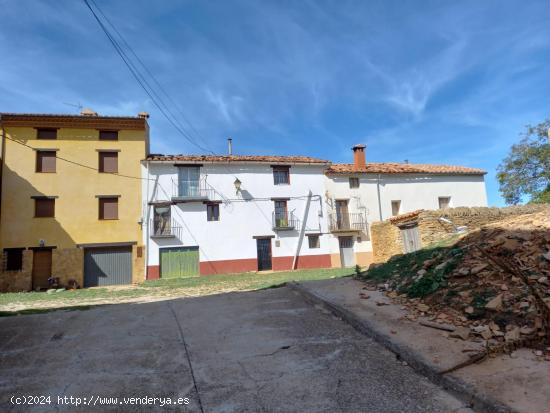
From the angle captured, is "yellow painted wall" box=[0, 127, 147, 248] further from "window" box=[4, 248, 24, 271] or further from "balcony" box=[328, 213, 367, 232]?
"balcony" box=[328, 213, 367, 232]

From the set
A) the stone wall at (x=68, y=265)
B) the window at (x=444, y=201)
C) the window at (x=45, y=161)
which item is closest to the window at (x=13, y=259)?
the stone wall at (x=68, y=265)

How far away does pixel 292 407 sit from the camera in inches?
113

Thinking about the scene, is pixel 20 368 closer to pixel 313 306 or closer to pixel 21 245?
pixel 313 306

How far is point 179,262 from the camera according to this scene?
21750mm

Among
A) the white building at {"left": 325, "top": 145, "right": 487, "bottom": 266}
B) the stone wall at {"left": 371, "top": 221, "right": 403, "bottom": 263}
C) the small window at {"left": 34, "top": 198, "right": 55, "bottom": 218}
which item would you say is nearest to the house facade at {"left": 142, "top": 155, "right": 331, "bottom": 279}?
the white building at {"left": 325, "top": 145, "right": 487, "bottom": 266}

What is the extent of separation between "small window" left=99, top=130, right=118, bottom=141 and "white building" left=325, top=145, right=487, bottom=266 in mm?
14158

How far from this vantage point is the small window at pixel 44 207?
67.9 ft

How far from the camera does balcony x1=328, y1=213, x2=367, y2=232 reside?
2458 cm

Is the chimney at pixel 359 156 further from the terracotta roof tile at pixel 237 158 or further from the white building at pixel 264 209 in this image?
the terracotta roof tile at pixel 237 158

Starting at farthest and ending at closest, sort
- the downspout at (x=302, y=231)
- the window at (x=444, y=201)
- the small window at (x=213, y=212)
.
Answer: the window at (x=444, y=201) < the downspout at (x=302, y=231) < the small window at (x=213, y=212)

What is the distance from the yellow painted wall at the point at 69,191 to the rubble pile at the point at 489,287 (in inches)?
717

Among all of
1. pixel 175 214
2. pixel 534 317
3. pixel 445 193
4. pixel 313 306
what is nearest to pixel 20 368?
pixel 313 306

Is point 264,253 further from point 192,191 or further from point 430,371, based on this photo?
point 430,371

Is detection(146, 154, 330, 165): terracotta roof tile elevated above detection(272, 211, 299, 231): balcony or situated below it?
above
